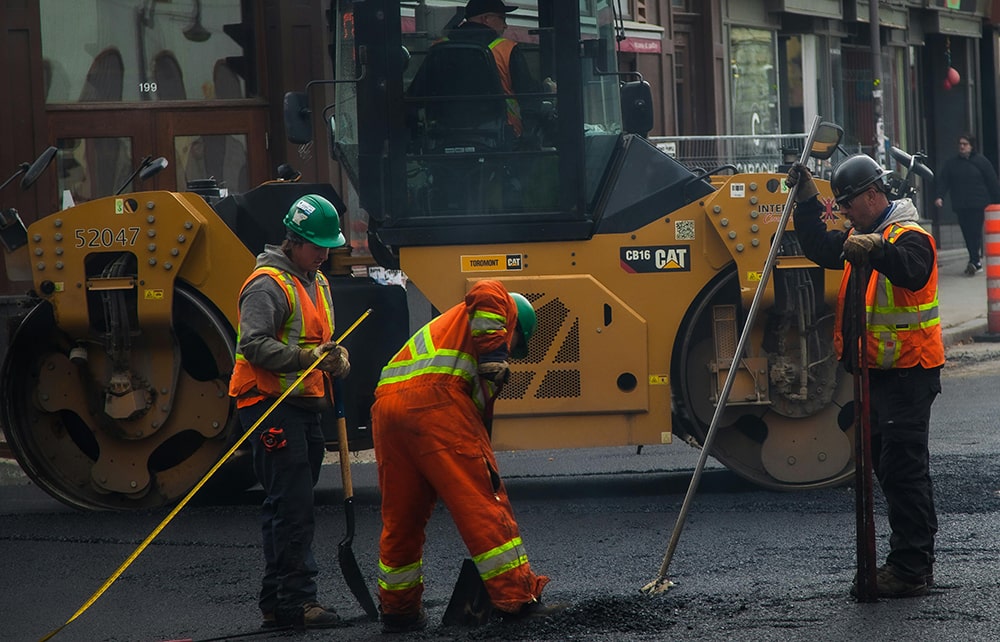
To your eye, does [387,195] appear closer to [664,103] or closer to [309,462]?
[309,462]

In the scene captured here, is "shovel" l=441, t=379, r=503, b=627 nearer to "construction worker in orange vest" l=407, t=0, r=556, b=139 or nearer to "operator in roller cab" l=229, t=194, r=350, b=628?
"operator in roller cab" l=229, t=194, r=350, b=628

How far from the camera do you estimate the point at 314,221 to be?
599 cm

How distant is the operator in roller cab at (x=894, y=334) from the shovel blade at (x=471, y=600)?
4.80 feet

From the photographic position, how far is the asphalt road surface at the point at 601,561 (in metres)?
5.60

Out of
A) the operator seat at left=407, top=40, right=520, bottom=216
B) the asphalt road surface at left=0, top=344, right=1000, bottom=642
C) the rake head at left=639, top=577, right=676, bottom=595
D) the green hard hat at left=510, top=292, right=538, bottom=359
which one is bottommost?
the asphalt road surface at left=0, top=344, right=1000, bottom=642

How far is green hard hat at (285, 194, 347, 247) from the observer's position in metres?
A: 5.99

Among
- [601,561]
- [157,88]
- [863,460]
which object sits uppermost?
[157,88]

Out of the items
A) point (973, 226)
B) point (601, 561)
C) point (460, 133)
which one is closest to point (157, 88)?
point (460, 133)

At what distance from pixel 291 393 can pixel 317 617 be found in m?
0.83

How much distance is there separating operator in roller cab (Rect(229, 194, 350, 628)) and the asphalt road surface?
20 centimetres

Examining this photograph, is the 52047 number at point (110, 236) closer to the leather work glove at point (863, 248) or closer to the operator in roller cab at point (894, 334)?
the operator in roller cab at point (894, 334)

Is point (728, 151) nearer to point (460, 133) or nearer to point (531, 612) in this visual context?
point (460, 133)

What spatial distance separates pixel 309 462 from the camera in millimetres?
6090

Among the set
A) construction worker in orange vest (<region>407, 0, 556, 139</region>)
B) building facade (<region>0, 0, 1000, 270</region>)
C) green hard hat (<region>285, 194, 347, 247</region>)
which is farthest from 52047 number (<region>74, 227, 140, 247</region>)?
building facade (<region>0, 0, 1000, 270</region>)
